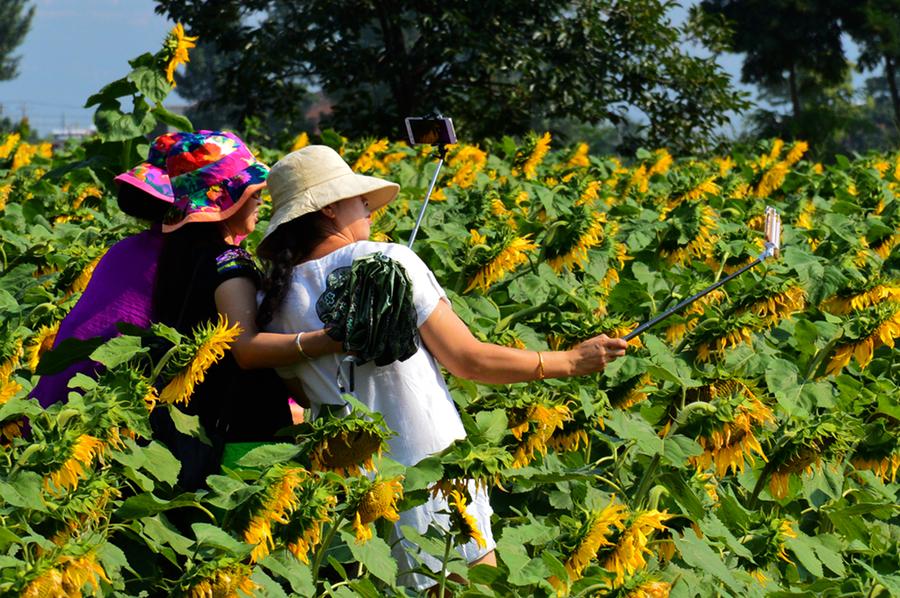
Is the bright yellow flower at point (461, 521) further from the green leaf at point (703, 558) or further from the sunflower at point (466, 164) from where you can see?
the sunflower at point (466, 164)

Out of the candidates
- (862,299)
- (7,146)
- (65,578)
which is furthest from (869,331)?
(7,146)

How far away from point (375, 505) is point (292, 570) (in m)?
0.20

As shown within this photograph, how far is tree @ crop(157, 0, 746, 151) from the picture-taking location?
1395 centimetres

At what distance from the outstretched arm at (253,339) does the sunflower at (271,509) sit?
0.58 meters

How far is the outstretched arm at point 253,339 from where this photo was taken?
9.82 ft

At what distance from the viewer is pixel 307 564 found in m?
2.64

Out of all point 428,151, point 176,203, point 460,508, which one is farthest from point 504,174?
point 460,508

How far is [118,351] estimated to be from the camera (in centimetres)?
281

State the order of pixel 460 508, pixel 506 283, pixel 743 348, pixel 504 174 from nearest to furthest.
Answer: pixel 460 508 → pixel 743 348 → pixel 506 283 → pixel 504 174

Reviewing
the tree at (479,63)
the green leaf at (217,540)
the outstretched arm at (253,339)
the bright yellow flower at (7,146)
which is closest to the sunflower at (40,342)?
the outstretched arm at (253,339)

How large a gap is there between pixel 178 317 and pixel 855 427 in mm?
1480

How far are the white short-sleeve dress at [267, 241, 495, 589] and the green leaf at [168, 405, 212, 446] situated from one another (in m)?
0.25

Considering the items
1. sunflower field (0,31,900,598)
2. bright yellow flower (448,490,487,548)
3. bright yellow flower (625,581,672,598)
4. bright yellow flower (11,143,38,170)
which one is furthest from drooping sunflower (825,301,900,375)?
bright yellow flower (11,143,38,170)

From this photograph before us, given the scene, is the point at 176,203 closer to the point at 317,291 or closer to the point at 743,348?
the point at 317,291
